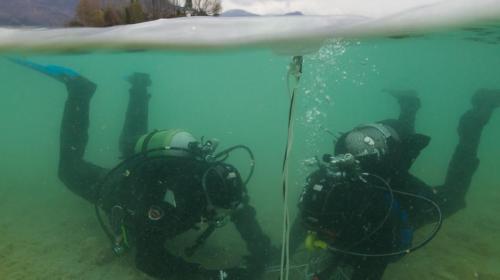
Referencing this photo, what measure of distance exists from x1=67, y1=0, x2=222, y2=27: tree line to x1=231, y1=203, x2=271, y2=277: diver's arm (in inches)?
199

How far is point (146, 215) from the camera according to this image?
19.1 feet

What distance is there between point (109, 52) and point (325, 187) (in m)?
14.1

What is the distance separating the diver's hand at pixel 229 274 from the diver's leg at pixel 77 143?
377cm

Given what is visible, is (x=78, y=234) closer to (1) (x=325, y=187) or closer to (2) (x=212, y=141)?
(2) (x=212, y=141)

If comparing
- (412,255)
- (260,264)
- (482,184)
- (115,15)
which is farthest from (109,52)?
(482,184)

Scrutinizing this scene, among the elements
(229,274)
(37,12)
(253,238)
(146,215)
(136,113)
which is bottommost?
(229,274)

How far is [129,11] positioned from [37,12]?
2.80m

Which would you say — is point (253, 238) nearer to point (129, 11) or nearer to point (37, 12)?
point (129, 11)

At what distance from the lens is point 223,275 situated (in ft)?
19.6

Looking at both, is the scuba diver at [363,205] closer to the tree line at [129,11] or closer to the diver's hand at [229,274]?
the diver's hand at [229,274]

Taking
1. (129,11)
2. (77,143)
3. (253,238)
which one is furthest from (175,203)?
(129,11)

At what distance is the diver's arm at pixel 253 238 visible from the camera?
658 centimetres

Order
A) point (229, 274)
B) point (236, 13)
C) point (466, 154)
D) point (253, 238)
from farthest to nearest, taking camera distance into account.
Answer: point (466, 154) → point (236, 13) → point (253, 238) → point (229, 274)

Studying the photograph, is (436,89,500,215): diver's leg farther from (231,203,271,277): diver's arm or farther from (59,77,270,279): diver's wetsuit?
(59,77,270,279): diver's wetsuit
